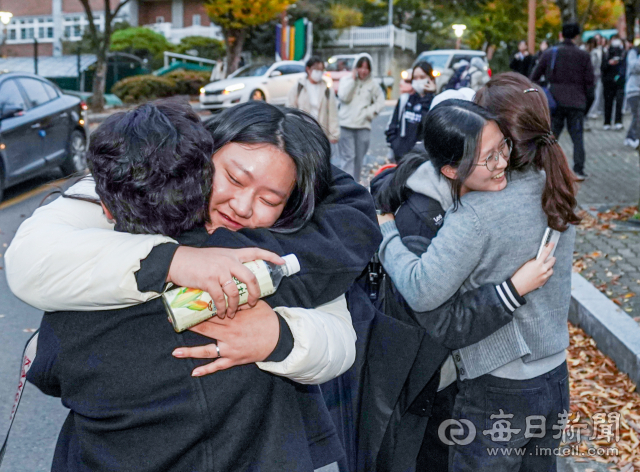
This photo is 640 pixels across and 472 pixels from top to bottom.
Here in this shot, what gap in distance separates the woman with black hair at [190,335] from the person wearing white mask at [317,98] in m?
8.52

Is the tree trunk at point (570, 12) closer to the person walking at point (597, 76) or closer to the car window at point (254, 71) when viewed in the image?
the person walking at point (597, 76)

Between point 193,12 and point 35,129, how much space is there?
135ft

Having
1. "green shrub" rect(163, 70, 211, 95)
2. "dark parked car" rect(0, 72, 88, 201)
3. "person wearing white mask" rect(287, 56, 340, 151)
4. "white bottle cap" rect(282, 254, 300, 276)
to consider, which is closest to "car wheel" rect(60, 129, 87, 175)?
"dark parked car" rect(0, 72, 88, 201)

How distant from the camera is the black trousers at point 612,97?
643 inches

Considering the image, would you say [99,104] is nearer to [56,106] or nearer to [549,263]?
[56,106]

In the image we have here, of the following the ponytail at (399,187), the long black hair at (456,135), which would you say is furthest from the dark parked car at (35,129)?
the long black hair at (456,135)

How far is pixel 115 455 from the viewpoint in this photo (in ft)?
5.30

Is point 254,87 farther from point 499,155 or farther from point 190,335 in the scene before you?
point 190,335

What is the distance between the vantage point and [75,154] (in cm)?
1180

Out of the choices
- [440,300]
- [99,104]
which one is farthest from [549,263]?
[99,104]

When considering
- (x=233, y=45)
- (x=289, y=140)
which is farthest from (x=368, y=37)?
(x=289, y=140)

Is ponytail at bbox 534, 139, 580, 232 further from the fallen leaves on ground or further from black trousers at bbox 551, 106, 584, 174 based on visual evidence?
black trousers at bbox 551, 106, 584, 174

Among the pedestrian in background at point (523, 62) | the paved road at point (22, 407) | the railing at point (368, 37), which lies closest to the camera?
the paved road at point (22, 407)

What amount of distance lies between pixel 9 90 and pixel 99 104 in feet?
49.2
